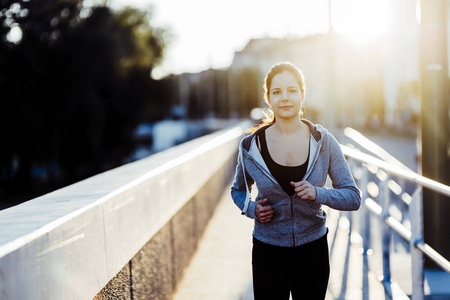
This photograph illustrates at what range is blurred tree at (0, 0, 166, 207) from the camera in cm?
3562

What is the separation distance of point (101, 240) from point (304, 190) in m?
0.98

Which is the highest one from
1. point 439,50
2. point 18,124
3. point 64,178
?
point 439,50

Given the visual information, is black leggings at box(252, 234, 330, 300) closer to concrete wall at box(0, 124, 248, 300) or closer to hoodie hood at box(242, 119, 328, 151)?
hoodie hood at box(242, 119, 328, 151)

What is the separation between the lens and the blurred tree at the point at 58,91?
35.6m

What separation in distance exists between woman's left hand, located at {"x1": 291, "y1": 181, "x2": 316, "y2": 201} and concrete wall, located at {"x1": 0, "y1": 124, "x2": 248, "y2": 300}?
0.92 meters

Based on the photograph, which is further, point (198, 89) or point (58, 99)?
point (198, 89)

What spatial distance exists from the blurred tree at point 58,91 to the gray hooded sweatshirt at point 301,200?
109ft

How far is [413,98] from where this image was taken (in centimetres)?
4500

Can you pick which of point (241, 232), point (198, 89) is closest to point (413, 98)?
point (241, 232)

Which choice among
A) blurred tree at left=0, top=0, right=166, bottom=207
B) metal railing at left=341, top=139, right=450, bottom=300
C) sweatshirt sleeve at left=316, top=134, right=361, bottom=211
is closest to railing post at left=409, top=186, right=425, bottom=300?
metal railing at left=341, top=139, right=450, bottom=300

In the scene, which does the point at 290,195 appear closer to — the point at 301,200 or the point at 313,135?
the point at 301,200

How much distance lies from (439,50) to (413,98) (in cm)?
3981

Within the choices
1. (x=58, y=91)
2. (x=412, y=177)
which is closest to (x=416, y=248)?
(x=412, y=177)

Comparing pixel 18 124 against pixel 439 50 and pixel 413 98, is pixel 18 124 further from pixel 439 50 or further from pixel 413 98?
pixel 439 50
